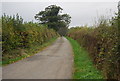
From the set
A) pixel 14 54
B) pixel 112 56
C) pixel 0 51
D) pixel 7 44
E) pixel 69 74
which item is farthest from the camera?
pixel 14 54

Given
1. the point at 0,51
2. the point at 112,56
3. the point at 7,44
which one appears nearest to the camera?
the point at 112,56

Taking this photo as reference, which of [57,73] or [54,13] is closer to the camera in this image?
[57,73]

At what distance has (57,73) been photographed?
28.7ft

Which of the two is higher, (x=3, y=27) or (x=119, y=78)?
(x=3, y=27)

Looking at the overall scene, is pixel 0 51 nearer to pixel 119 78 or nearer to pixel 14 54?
pixel 14 54

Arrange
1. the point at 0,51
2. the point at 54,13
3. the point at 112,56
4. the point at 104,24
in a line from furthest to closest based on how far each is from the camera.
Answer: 1. the point at 54,13
2. the point at 0,51
3. the point at 104,24
4. the point at 112,56

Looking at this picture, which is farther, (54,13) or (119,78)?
(54,13)

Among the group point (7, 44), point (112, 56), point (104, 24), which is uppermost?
point (104, 24)

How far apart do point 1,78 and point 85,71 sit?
3.80 m

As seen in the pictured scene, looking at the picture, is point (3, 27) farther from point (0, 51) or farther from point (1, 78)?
point (1, 78)

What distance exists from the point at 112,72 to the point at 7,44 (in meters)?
8.06

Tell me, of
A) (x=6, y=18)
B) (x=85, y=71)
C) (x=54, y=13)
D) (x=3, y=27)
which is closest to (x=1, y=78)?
(x=85, y=71)

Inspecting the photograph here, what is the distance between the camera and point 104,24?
941 centimetres

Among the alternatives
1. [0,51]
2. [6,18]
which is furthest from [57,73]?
[6,18]
